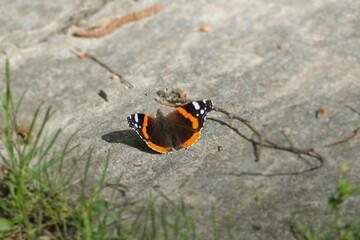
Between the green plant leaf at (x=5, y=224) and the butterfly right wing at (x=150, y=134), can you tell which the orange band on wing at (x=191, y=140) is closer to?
the butterfly right wing at (x=150, y=134)

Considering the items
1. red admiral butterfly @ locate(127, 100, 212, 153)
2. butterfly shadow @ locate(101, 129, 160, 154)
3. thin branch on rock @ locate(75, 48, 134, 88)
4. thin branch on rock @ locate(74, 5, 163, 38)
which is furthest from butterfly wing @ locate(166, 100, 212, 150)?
A: thin branch on rock @ locate(74, 5, 163, 38)

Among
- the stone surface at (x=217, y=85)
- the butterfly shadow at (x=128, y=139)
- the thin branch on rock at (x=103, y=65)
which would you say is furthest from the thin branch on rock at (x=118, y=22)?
the butterfly shadow at (x=128, y=139)

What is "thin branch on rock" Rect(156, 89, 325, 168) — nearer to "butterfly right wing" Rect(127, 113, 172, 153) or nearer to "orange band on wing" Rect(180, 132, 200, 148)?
"orange band on wing" Rect(180, 132, 200, 148)

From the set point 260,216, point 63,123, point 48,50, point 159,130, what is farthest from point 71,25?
point 260,216

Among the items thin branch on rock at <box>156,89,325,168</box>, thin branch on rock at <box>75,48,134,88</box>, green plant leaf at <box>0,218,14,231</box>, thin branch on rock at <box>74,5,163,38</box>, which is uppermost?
thin branch on rock at <box>74,5,163,38</box>

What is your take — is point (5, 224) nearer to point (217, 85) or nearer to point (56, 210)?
point (56, 210)

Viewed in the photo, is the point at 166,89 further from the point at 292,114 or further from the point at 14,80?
the point at 14,80
